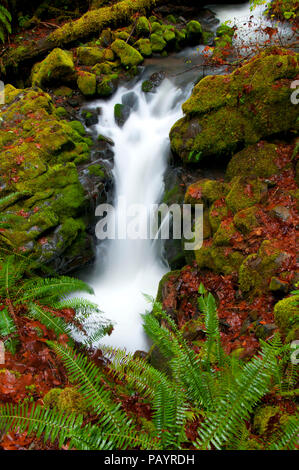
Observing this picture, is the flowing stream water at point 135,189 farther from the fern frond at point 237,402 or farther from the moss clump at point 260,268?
the fern frond at point 237,402

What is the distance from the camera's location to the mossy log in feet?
36.9

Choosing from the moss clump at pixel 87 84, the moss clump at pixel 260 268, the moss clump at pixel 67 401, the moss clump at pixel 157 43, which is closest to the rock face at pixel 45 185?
the moss clump at pixel 87 84

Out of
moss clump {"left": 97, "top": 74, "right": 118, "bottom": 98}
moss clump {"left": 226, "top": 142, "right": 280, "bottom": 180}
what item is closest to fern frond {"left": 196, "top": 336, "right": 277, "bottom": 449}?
moss clump {"left": 226, "top": 142, "right": 280, "bottom": 180}

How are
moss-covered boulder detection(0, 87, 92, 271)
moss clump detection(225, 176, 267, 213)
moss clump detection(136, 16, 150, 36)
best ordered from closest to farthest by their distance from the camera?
moss clump detection(225, 176, 267, 213)
moss-covered boulder detection(0, 87, 92, 271)
moss clump detection(136, 16, 150, 36)

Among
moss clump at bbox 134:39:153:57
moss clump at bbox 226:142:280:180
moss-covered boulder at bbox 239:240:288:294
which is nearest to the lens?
moss-covered boulder at bbox 239:240:288:294

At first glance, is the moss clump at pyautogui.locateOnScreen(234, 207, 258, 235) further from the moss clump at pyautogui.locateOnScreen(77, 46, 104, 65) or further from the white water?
the moss clump at pyautogui.locateOnScreen(77, 46, 104, 65)

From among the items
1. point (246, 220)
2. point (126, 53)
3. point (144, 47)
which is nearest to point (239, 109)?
point (246, 220)

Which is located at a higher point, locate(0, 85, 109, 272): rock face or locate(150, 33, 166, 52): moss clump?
locate(150, 33, 166, 52): moss clump

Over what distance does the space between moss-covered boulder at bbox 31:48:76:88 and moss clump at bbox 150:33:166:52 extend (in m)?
3.52

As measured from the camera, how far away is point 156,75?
10.2 m

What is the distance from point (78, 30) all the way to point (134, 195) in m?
8.60

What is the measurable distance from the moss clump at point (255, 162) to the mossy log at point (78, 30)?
32.4 ft

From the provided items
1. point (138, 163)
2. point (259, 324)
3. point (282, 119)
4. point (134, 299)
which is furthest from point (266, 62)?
point (134, 299)

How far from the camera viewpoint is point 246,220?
16.0ft
